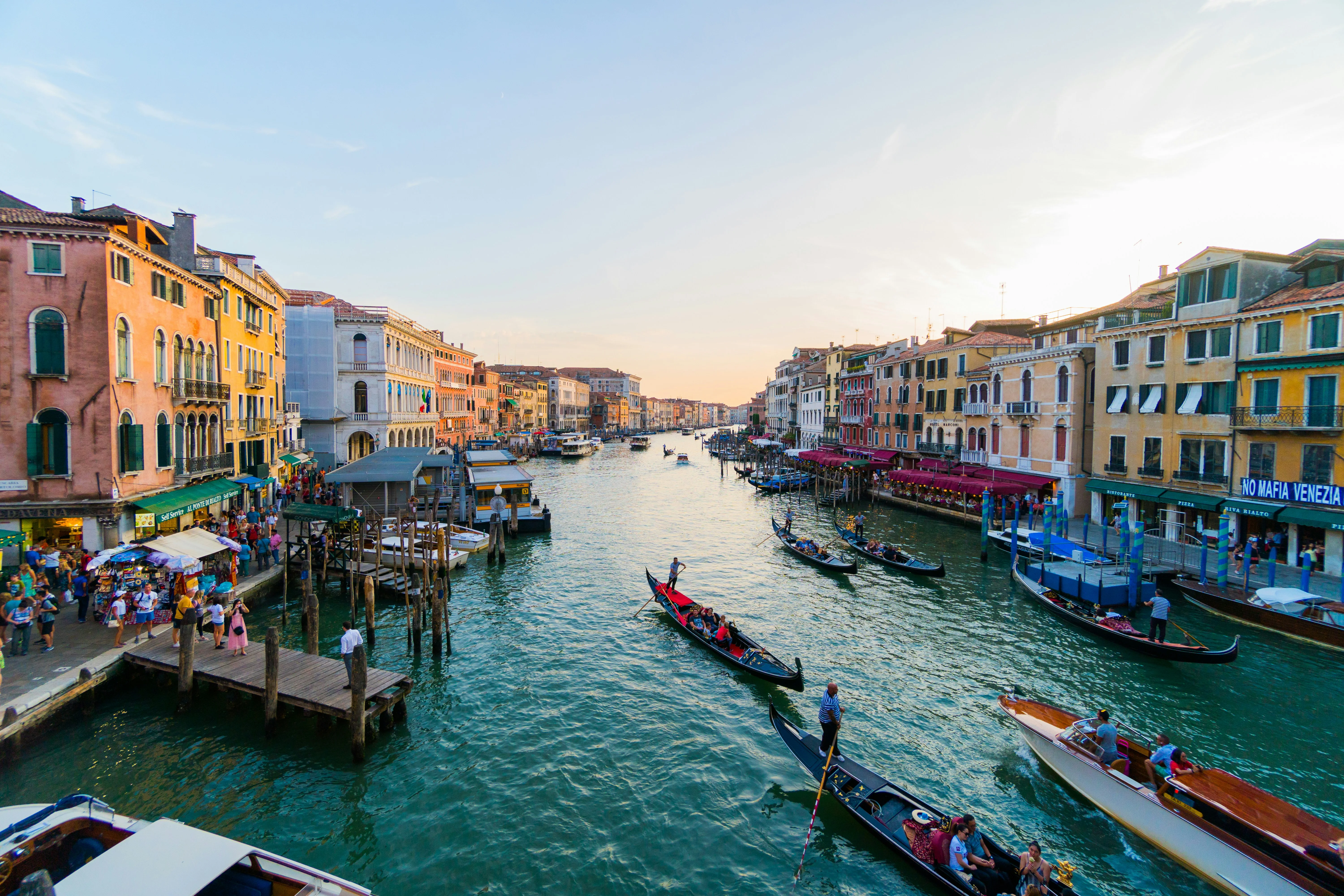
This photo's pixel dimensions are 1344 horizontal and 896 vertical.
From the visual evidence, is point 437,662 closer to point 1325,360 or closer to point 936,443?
point 1325,360

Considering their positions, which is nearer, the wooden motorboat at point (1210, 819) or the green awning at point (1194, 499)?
the wooden motorboat at point (1210, 819)

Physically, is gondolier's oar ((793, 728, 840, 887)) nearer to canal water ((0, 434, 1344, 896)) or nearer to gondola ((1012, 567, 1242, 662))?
canal water ((0, 434, 1344, 896))

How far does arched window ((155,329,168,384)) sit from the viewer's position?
2136 cm

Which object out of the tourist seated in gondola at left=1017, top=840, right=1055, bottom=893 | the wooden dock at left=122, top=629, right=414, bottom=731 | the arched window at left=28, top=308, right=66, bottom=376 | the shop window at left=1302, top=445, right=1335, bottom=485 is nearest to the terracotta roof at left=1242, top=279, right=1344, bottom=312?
the shop window at left=1302, top=445, right=1335, bottom=485

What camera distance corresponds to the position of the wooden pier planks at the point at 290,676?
13062 mm

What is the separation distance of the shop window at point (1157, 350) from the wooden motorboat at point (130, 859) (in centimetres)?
3383

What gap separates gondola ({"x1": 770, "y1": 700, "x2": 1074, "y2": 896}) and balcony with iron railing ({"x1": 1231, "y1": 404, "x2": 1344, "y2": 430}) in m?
21.5

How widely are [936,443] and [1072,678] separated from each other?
3183cm

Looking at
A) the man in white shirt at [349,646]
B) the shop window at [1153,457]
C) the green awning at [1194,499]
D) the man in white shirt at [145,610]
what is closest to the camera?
the man in white shirt at [349,646]

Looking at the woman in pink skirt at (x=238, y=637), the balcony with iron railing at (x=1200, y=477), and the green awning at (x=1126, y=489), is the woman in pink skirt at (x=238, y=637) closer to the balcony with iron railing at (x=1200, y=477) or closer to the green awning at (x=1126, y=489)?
the green awning at (x=1126, y=489)

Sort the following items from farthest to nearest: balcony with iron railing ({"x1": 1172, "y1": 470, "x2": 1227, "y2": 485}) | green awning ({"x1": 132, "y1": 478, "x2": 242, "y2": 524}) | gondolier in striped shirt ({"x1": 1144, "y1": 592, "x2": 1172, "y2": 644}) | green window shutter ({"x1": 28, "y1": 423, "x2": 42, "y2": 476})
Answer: balcony with iron railing ({"x1": 1172, "y1": 470, "x2": 1227, "y2": 485}) < green awning ({"x1": 132, "y1": 478, "x2": 242, "y2": 524}) < green window shutter ({"x1": 28, "y1": 423, "x2": 42, "y2": 476}) < gondolier in striped shirt ({"x1": 1144, "y1": 592, "x2": 1172, "y2": 644})

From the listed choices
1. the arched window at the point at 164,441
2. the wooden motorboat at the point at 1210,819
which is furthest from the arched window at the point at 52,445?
the wooden motorboat at the point at 1210,819

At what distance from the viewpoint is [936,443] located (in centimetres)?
4638

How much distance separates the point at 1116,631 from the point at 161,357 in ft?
107
